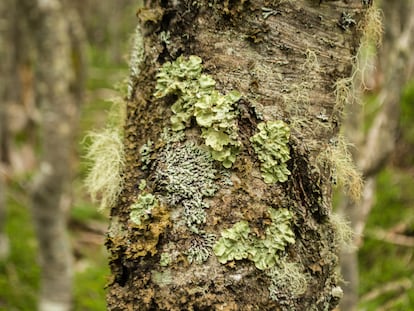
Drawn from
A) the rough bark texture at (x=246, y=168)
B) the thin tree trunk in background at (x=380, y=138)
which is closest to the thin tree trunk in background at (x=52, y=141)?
the thin tree trunk in background at (x=380, y=138)

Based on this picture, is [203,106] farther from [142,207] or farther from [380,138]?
[380,138]

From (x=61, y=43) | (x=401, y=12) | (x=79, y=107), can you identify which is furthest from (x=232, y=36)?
(x=79, y=107)

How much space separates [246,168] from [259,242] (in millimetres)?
180

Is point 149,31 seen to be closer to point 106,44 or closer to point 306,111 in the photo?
point 306,111

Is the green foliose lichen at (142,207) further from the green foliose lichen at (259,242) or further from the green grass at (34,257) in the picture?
the green grass at (34,257)

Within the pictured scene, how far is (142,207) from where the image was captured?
1.46m

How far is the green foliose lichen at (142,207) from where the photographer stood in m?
1.45

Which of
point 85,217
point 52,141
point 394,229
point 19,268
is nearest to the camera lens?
point 52,141

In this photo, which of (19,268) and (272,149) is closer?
(272,149)

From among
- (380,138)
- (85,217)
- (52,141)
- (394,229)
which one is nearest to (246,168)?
→ (380,138)

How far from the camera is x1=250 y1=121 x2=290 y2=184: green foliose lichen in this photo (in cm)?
144

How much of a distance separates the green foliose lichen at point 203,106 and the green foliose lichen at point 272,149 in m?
0.06

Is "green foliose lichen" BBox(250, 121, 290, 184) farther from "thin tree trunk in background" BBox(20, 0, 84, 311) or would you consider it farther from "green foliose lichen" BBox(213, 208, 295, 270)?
"thin tree trunk in background" BBox(20, 0, 84, 311)

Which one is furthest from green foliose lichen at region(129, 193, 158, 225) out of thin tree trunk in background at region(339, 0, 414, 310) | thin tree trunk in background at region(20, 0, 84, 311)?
thin tree trunk in background at region(20, 0, 84, 311)
